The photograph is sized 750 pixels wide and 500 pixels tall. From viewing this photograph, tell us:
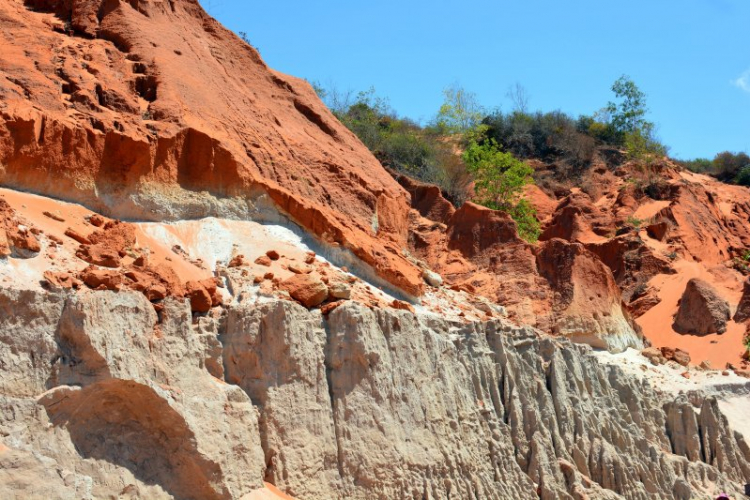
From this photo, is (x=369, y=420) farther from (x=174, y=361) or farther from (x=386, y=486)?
(x=174, y=361)

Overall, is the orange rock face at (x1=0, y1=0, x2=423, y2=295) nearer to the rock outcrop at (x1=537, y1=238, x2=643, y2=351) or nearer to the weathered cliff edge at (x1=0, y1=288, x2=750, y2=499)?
the weathered cliff edge at (x1=0, y1=288, x2=750, y2=499)

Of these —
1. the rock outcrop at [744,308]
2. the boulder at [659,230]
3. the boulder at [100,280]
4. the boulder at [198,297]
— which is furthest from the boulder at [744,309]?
the boulder at [100,280]

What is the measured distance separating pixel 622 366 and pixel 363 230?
6.36m

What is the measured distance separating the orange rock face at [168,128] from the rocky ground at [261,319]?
46 millimetres

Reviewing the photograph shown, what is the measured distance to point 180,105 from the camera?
1712 centimetres

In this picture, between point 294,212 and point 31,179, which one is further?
point 294,212

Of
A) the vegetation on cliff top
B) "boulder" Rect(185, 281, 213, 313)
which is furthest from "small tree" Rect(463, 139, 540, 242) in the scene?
"boulder" Rect(185, 281, 213, 313)

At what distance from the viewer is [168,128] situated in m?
Result: 16.3

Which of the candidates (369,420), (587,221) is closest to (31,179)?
(369,420)

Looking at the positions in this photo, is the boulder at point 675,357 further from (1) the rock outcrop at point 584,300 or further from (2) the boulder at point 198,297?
(2) the boulder at point 198,297

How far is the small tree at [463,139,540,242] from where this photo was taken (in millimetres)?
33125

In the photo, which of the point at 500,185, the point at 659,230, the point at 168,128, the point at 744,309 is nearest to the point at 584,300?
the point at 744,309

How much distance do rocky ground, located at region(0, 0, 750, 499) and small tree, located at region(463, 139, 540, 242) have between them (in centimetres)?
942

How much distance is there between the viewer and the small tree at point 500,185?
33.1 m
